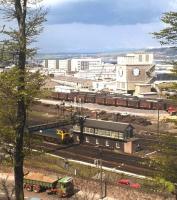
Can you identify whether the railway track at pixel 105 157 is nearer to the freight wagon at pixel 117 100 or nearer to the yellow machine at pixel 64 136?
the yellow machine at pixel 64 136

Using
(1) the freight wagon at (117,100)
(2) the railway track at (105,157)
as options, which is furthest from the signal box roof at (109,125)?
(1) the freight wagon at (117,100)

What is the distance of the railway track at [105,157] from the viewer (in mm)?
51156

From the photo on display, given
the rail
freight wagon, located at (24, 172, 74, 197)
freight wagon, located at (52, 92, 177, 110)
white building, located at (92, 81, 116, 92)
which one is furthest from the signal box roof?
white building, located at (92, 81, 116, 92)

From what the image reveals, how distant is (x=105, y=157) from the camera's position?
58156 mm

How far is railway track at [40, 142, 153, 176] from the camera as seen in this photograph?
5116cm

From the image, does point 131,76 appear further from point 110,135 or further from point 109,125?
point 110,135

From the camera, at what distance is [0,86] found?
732 inches

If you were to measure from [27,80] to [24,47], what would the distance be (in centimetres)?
145

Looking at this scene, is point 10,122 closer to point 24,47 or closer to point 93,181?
point 24,47

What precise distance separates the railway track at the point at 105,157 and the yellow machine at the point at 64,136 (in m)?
1.67

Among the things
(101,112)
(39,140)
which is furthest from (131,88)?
(39,140)

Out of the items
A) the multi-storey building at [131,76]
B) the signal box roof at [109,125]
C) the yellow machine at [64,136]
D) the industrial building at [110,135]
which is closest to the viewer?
the industrial building at [110,135]

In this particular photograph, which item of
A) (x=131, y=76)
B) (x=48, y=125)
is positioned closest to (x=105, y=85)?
(x=131, y=76)

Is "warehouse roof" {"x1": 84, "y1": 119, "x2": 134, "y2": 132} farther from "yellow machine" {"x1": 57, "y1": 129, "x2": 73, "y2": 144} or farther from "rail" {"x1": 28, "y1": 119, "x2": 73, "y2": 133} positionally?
"rail" {"x1": 28, "y1": 119, "x2": 73, "y2": 133}
